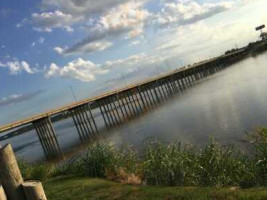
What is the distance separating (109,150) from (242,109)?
1698cm

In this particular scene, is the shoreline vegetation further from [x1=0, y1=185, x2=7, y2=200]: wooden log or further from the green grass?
[x1=0, y1=185, x2=7, y2=200]: wooden log

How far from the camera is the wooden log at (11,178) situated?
15.8 feet

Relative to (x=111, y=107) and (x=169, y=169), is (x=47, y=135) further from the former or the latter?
(x=169, y=169)

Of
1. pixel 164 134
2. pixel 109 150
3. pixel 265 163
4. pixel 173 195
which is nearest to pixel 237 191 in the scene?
pixel 173 195

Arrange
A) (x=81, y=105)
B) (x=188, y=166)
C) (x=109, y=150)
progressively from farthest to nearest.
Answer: (x=81, y=105) < (x=109, y=150) < (x=188, y=166)

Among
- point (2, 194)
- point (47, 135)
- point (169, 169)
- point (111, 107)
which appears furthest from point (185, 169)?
point (111, 107)

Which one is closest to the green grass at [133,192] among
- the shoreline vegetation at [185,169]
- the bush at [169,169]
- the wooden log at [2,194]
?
the shoreline vegetation at [185,169]

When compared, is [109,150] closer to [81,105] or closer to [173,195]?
[173,195]

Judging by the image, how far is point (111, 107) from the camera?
5691cm

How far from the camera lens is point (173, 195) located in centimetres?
777

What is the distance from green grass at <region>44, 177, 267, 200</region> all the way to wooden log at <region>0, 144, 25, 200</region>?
3.61 metres

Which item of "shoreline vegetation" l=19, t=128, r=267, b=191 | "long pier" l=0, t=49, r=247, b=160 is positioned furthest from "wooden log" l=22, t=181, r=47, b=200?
"long pier" l=0, t=49, r=247, b=160

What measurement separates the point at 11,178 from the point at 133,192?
4.17 m

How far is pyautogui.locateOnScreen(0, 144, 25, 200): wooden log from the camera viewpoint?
15.8 feet
